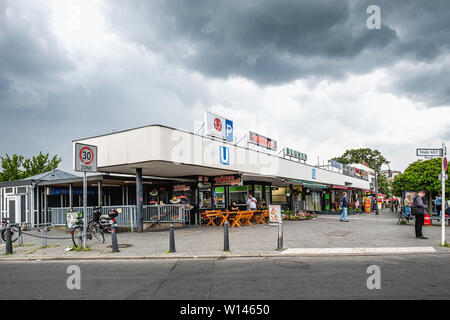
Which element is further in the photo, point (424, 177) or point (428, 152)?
point (424, 177)

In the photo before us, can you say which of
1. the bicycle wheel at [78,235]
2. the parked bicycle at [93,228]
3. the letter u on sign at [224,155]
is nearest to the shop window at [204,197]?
the letter u on sign at [224,155]

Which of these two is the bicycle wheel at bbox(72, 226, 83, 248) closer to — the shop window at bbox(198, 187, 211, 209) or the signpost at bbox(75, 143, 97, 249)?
the signpost at bbox(75, 143, 97, 249)

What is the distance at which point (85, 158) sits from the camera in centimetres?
1100

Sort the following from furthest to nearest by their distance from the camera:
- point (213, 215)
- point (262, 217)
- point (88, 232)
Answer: point (262, 217), point (213, 215), point (88, 232)

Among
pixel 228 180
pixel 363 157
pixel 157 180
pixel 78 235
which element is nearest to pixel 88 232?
pixel 78 235

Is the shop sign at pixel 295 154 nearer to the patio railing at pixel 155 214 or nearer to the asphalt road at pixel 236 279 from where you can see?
the patio railing at pixel 155 214

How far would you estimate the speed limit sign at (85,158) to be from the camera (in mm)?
10711

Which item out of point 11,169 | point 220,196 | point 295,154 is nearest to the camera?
point 220,196

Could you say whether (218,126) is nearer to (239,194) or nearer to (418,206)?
(239,194)

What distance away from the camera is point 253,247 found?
1097 centimetres

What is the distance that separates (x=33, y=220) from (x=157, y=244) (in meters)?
12.2

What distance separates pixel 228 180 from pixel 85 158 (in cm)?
1072
